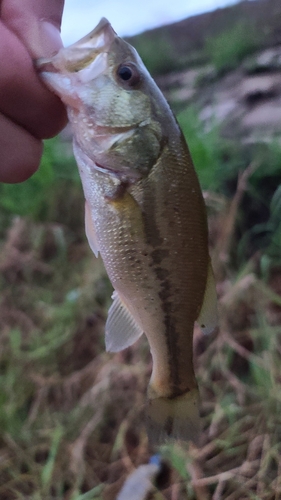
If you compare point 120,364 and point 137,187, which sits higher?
point 137,187

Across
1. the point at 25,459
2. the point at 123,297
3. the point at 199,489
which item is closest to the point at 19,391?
the point at 25,459

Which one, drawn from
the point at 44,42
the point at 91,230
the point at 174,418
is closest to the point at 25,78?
the point at 44,42

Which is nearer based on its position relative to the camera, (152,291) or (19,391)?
(152,291)

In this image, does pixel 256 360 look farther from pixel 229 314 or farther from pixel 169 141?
pixel 169 141

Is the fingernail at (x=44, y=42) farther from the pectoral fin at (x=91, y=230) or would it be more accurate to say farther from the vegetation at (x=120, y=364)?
the vegetation at (x=120, y=364)

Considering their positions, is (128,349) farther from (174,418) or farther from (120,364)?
(174,418)

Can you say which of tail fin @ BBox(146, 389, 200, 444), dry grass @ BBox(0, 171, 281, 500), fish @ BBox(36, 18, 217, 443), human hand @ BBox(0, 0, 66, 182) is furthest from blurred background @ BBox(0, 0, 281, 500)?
human hand @ BBox(0, 0, 66, 182)
